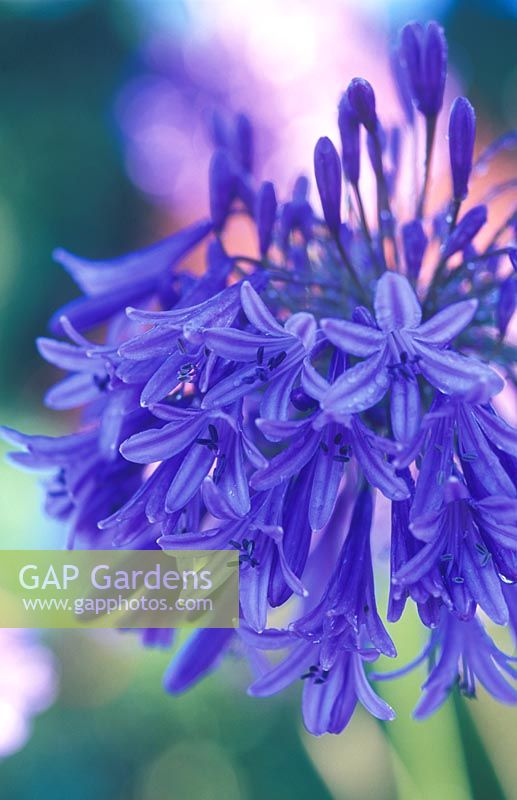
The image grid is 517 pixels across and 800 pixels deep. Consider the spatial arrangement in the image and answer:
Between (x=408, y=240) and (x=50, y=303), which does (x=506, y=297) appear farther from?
(x=50, y=303)

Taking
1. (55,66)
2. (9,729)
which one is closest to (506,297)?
(9,729)

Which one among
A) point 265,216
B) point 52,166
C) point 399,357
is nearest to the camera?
point 399,357

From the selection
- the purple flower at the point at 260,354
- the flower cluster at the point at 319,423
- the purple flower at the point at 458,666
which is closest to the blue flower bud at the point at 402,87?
the flower cluster at the point at 319,423

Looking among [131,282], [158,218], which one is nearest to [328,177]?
[131,282]

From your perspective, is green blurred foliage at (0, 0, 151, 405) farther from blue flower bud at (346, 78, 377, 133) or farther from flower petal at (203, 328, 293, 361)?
flower petal at (203, 328, 293, 361)

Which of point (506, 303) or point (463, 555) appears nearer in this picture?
point (463, 555)

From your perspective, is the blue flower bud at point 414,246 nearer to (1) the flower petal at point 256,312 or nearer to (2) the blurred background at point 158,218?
(1) the flower petal at point 256,312

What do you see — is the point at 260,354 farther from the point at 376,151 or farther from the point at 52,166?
the point at 52,166
